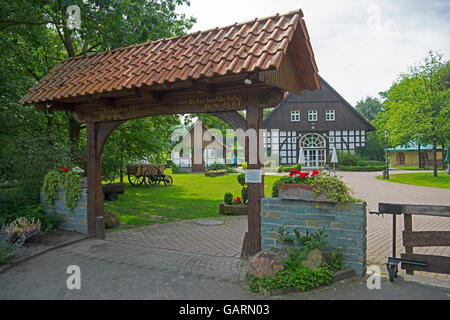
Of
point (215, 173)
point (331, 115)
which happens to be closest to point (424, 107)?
point (331, 115)

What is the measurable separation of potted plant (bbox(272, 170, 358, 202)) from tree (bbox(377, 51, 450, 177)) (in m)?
22.9

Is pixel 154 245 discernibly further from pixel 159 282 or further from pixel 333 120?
pixel 333 120

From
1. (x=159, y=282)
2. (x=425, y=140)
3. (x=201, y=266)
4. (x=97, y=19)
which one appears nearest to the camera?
(x=159, y=282)

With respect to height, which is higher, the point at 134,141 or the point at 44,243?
the point at 134,141

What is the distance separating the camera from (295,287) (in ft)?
14.4

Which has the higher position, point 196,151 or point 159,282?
point 196,151

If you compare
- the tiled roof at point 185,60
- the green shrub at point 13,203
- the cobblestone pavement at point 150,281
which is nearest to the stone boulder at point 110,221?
the green shrub at point 13,203

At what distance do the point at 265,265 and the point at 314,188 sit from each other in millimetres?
1274

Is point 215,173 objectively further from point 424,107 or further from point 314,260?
point 314,260

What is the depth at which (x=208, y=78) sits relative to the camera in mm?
5016

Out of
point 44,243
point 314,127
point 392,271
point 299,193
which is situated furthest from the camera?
point 314,127

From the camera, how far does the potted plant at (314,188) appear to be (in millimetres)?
4828
